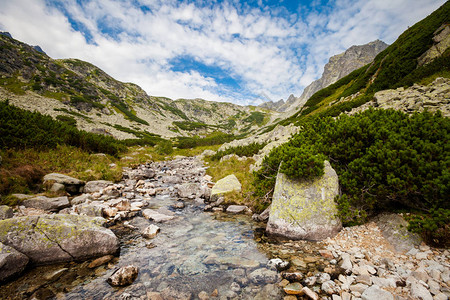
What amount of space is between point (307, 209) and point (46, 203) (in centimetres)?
1107

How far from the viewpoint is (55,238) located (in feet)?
16.2

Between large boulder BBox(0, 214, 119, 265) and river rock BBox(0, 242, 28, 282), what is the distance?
172 millimetres

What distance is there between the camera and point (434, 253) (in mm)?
3893

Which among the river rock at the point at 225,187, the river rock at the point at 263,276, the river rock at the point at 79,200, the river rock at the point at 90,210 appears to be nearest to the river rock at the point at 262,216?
the river rock at the point at 225,187

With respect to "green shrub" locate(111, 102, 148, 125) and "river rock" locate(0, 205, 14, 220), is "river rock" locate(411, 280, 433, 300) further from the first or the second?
"green shrub" locate(111, 102, 148, 125)

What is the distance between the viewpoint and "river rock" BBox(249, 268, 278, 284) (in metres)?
4.35

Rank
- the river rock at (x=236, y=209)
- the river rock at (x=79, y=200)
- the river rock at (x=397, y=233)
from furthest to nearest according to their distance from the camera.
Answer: the river rock at (x=236, y=209)
the river rock at (x=79, y=200)
the river rock at (x=397, y=233)

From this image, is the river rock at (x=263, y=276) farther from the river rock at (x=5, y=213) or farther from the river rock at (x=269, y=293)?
the river rock at (x=5, y=213)

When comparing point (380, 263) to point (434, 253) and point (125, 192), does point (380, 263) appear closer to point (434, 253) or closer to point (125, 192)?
Result: point (434, 253)

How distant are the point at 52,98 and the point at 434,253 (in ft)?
365

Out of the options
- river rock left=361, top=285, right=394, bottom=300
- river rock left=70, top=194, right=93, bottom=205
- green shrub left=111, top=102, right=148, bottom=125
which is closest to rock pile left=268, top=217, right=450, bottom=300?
river rock left=361, top=285, right=394, bottom=300

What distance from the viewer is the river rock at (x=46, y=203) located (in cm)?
740

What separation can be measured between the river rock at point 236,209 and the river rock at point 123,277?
5.74 m

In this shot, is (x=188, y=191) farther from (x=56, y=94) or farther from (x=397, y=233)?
(x=56, y=94)
